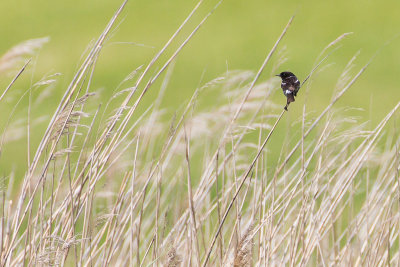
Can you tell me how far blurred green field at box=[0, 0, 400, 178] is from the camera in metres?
8.96

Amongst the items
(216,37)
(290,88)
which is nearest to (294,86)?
(290,88)

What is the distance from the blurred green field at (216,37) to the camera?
8.96 metres

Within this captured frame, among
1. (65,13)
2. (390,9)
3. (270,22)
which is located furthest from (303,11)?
(65,13)

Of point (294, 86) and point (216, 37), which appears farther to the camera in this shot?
point (216, 37)

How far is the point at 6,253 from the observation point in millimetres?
2045

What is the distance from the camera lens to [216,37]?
10.3 meters

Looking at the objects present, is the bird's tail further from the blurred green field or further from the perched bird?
the blurred green field

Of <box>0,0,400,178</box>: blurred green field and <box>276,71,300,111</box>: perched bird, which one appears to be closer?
<box>276,71,300,111</box>: perched bird

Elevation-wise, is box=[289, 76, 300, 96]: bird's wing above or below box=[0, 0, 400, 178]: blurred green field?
below

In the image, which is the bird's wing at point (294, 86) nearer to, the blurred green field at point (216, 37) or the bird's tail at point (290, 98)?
the bird's tail at point (290, 98)

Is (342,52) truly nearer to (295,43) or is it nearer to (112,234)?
(295,43)

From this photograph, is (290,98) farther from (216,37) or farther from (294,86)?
(216,37)

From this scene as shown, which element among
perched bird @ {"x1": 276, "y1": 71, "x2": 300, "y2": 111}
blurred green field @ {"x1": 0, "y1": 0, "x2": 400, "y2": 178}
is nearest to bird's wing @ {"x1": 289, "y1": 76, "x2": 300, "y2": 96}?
perched bird @ {"x1": 276, "y1": 71, "x2": 300, "y2": 111}

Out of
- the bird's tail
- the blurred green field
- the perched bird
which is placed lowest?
the bird's tail
